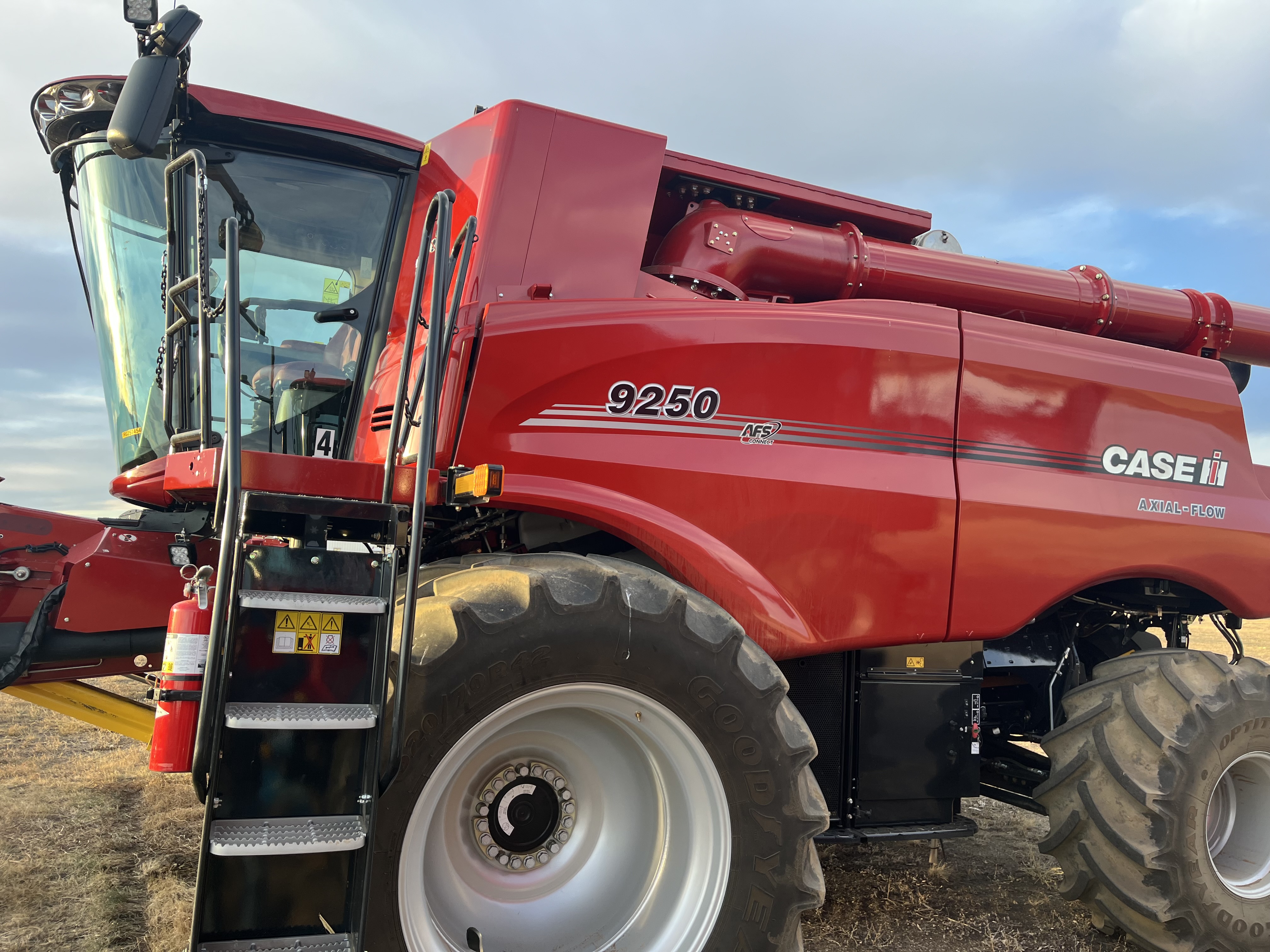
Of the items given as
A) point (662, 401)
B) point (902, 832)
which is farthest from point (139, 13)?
point (902, 832)

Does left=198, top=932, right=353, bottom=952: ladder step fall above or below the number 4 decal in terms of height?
below

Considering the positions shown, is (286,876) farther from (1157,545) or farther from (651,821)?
(1157,545)

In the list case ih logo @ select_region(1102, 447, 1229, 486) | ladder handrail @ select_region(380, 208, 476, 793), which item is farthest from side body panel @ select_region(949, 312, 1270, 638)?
ladder handrail @ select_region(380, 208, 476, 793)

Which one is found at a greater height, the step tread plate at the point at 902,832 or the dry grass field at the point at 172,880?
the step tread plate at the point at 902,832

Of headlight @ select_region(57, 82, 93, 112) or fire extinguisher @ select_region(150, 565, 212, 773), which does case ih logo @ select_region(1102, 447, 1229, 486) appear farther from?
headlight @ select_region(57, 82, 93, 112)

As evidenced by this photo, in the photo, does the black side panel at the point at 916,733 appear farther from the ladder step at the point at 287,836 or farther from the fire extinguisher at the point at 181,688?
the fire extinguisher at the point at 181,688

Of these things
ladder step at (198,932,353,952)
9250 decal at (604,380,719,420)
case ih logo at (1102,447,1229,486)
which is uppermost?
Result: case ih logo at (1102,447,1229,486)

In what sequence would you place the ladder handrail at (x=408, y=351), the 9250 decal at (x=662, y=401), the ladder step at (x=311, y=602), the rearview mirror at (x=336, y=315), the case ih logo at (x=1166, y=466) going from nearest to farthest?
the ladder step at (x=311, y=602) < the ladder handrail at (x=408, y=351) < the 9250 decal at (x=662, y=401) < the rearview mirror at (x=336, y=315) < the case ih logo at (x=1166, y=466)

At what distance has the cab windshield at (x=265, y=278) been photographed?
3709 mm

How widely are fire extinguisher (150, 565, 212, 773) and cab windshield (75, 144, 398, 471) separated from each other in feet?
4.66

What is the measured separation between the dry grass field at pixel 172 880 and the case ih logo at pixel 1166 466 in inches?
81.7

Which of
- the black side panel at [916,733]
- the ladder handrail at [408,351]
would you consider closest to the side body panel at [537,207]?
the ladder handrail at [408,351]

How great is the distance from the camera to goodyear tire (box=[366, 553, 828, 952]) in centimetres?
274

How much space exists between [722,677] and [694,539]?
0.60 m
